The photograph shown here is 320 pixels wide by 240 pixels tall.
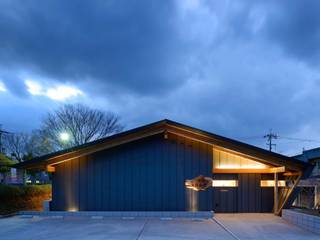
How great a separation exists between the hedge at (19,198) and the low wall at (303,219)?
10759 mm

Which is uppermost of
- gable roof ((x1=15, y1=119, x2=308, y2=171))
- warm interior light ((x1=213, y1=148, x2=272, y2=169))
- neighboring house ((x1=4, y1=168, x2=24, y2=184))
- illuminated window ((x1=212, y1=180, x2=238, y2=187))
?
gable roof ((x1=15, y1=119, x2=308, y2=171))

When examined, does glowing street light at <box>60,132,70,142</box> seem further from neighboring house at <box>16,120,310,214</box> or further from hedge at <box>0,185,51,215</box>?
neighboring house at <box>16,120,310,214</box>

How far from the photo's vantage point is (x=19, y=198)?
569 inches

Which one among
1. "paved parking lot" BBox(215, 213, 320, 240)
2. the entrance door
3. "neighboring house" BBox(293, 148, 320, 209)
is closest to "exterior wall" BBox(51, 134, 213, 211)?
the entrance door

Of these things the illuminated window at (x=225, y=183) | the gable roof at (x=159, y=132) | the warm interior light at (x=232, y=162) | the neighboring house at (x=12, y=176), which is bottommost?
the neighboring house at (x=12, y=176)

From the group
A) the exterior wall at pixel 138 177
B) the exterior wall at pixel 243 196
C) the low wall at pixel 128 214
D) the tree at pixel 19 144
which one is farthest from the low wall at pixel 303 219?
the tree at pixel 19 144

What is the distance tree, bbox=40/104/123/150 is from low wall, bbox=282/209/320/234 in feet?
55.3

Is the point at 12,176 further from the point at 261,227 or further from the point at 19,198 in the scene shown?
the point at 261,227

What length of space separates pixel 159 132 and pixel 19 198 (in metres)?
7.79

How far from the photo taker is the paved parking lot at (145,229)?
8.25 m

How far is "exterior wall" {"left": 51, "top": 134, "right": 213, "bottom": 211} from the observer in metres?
12.4

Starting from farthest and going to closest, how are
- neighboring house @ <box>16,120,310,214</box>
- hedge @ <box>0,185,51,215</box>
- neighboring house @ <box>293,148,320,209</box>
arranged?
hedge @ <box>0,185,51,215</box> → neighboring house @ <box>16,120,310,214</box> → neighboring house @ <box>293,148,320,209</box>

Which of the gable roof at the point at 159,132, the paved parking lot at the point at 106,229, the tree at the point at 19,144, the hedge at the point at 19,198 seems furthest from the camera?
the tree at the point at 19,144

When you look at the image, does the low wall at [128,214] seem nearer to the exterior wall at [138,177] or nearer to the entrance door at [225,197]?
the exterior wall at [138,177]
